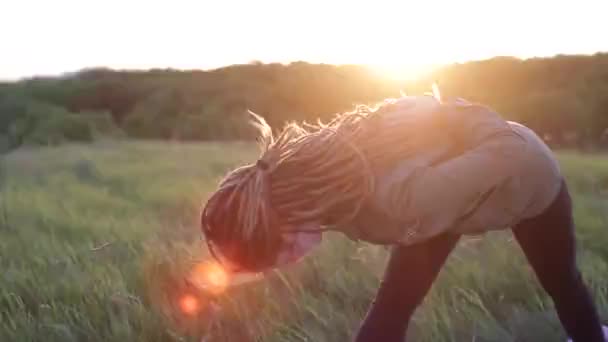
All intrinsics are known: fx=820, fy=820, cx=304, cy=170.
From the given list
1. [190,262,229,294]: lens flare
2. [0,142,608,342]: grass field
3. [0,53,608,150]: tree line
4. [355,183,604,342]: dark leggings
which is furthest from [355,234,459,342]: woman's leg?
[0,53,608,150]: tree line

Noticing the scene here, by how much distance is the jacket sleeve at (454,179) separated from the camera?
1.77 metres

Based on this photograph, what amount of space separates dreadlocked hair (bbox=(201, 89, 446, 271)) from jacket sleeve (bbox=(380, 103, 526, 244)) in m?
0.06

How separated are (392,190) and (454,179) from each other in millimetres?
143

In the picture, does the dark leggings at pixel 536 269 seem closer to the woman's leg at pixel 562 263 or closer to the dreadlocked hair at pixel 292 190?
the woman's leg at pixel 562 263

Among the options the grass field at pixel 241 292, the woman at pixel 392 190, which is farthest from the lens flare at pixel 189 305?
the woman at pixel 392 190

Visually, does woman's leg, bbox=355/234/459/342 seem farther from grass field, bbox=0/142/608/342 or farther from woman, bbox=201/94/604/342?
grass field, bbox=0/142/608/342

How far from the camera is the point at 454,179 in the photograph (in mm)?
1802

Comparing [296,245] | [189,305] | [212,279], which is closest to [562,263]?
[296,245]

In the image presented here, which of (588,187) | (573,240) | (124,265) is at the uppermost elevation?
(573,240)

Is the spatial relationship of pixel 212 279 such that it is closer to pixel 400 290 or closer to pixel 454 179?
pixel 400 290

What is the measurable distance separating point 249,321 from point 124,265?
958 mm

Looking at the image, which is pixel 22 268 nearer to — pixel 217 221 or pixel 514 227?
pixel 217 221

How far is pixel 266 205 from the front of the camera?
1.77 metres

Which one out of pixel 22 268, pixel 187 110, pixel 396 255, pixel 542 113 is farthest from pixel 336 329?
pixel 187 110
